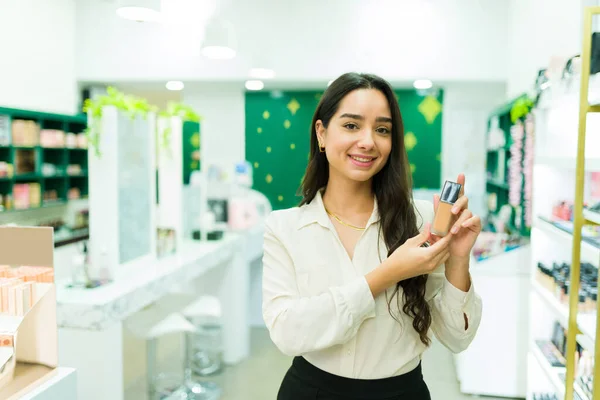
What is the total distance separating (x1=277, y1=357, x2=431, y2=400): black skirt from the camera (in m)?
1.29

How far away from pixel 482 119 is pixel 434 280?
586 centimetres

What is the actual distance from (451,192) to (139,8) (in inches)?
146

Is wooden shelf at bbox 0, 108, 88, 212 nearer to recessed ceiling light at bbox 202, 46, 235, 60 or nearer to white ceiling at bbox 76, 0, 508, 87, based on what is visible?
white ceiling at bbox 76, 0, 508, 87

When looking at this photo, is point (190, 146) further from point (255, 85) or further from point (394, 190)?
point (394, 190)

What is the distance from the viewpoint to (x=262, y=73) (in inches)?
240

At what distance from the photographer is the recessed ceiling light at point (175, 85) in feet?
22.4

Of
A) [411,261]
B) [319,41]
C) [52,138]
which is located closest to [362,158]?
[411,261]

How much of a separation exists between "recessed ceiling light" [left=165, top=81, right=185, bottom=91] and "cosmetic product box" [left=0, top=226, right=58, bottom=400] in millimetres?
5643

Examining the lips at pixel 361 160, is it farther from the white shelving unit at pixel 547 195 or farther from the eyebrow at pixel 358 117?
the white shelving unit at pixel 547 195

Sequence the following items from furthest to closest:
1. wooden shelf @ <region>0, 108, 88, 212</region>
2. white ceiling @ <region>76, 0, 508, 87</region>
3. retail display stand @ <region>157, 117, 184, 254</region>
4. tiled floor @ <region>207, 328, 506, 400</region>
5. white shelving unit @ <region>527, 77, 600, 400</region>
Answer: white ceiling @ <region>76, 0, 508, 87</region>, wooden shelf @ <region>0, 108, 88, 212</region>, retail display stand @ <region>157, 117, 184, 254</region>, tiled floor @ <region>207, 328, 506, 400</region>, white shelving unit @ <region>527, 77, 600, 400</region>

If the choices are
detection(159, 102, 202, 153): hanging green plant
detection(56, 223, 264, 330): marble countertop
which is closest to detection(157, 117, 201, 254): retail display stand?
detection(159, 102, 202, 153): hanging green plant

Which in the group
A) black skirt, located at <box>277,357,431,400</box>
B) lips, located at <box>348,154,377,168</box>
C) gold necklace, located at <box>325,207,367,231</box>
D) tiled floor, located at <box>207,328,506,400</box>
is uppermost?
lips, located at <box>348,154,377,168</box>

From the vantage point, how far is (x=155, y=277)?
134 inches

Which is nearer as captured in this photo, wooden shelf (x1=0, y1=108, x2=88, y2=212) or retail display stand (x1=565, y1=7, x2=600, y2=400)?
retail display stand (x1=565, y1=7, x2=600, y2=400)
